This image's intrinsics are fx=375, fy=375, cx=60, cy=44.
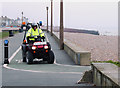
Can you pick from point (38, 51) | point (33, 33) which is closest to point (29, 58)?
point (38, 51)

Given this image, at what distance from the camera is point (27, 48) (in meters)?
17.8

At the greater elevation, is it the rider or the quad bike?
the rider

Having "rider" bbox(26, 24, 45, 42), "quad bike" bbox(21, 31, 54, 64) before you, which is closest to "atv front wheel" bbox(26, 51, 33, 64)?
"quad bike" bbox(21, 31, 54, 64)

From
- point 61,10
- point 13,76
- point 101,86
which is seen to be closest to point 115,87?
point 101,86

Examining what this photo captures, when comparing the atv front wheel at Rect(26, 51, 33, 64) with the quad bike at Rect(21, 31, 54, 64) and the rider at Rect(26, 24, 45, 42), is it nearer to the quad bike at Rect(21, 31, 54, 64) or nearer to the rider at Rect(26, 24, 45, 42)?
the quad bike at Rect(21, 31, 54, 64)

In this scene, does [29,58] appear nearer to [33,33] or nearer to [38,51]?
[38,51]

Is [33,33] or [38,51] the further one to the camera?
[33,33]

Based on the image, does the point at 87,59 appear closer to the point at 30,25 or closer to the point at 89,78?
the point at 30,25

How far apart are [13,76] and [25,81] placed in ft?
4.86

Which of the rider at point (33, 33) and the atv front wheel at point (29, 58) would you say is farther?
the rider at point (33, 33)

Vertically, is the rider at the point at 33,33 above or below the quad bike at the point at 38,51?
above

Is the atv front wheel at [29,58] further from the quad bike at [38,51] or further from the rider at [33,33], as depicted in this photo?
the rider at [33,33]

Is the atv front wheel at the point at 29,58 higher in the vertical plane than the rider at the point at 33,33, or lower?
lower

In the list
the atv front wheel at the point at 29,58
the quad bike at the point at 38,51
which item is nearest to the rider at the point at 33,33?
the quad bike at the point at 38,51
